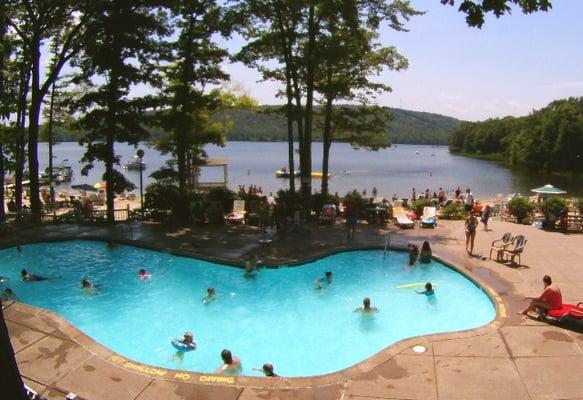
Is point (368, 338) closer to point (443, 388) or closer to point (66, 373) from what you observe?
point (443, 388)

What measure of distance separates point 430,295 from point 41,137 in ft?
100

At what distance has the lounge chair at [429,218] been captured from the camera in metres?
Answer: 22.5

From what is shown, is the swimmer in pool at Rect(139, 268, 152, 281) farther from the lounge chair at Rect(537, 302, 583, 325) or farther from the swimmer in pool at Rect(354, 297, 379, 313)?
the lounge chair at Rect(537, 302, 583, 325)

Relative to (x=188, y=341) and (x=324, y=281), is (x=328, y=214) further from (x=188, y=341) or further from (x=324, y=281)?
(x=188, y=341)

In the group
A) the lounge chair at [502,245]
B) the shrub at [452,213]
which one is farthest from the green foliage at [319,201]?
the lounge chair at [502,245]

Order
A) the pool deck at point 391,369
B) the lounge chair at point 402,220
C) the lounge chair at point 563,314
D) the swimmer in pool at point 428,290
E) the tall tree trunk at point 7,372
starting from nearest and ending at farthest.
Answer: the tall tree trunk at point 7,372 < the pool deck at point 391,369 < the lounge chair at point 563,314 < the swimmer in pool at point 428,290 < the lounge chair at point 402,220

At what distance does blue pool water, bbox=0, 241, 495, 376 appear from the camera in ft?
40.1

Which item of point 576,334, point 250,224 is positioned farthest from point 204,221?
point 576,334

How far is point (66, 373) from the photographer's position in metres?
8.91

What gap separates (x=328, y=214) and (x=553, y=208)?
9.70 m

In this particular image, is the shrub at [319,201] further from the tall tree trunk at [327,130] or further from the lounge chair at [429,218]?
the lounge chair at [429,218]

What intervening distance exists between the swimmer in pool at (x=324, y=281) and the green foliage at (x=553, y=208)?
446 inches

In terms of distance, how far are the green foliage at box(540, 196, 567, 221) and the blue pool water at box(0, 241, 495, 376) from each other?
307 inches

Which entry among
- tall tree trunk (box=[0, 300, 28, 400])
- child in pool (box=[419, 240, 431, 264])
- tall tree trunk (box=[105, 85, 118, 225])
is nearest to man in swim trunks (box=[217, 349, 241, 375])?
tall tree trunk (box=[0, 300, 28, 400])
